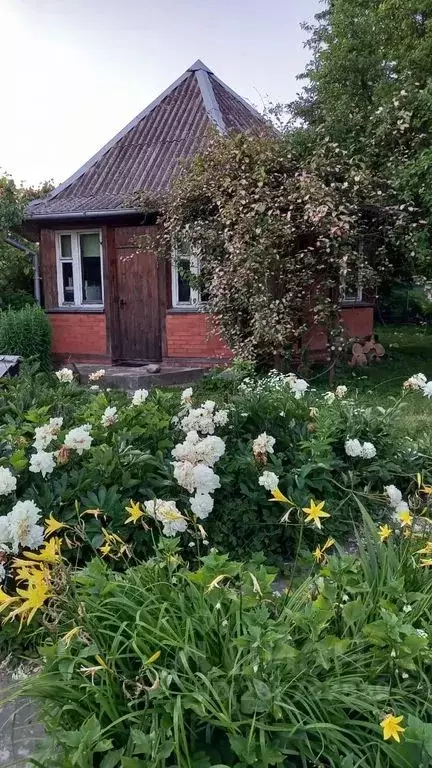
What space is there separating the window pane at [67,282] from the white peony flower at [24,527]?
1040 centimetres

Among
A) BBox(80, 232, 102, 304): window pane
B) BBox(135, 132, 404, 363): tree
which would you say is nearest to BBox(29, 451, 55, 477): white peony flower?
BBox(135, 132, 404, 363): tree

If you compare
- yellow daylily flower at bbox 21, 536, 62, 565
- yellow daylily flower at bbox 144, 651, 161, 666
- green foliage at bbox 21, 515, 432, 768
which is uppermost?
yellow daylily flower at bbox 21, 536, 62, 565

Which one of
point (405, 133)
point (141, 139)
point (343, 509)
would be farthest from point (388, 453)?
point (141, 139)

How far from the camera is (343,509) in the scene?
337cm

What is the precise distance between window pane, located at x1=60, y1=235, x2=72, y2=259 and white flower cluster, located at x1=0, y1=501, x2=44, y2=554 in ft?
34.2

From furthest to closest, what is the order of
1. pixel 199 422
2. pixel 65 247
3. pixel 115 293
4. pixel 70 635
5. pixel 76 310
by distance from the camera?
pixel 65 247, pixel 76 310, pixel 115 293, pixel 199 422, pixel 70 635

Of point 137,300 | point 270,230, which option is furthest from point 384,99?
point 137,300

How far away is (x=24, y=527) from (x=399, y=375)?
9.47 meters

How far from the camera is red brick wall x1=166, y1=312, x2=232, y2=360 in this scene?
10727 mm

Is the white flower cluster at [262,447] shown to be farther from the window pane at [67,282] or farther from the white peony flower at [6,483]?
the window pane at [67,282]

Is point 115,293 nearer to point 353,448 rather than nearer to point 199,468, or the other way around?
point 353,448

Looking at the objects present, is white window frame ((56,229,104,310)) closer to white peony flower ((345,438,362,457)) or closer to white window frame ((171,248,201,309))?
white window frame ((171,248,201,309))

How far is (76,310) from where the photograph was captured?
465 inches

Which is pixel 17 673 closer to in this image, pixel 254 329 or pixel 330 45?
pixel 254 329
